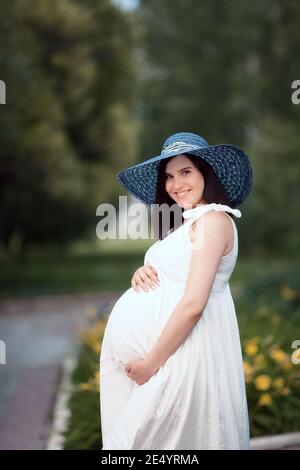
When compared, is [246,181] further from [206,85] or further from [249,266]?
[206,85]

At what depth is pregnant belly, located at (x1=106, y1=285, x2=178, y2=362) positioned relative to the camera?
2.70 m

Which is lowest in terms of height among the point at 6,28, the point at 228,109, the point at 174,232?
the point at 174,232

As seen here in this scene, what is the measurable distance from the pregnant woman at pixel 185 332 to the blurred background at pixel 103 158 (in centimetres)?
200

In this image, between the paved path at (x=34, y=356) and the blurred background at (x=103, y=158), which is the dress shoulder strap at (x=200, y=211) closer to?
the blurred background at (x=103, y=158)

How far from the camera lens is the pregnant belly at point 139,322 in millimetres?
2701

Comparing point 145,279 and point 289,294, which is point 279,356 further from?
point 289,294

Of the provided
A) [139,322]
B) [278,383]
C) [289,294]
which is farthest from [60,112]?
[139,322]

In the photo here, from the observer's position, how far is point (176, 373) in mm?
2650

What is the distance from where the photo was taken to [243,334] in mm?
6012

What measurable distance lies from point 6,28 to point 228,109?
15278mm

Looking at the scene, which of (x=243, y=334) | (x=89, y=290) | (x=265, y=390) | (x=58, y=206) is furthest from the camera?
(x=58, y=206)

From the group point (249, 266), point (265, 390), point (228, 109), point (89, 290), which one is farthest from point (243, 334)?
point (228, 109)

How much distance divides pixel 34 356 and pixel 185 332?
280 inches

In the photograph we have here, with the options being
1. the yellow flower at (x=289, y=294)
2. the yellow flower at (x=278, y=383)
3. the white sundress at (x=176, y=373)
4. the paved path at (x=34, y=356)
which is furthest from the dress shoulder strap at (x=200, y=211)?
the yellow flower at (x=289, y=294)
